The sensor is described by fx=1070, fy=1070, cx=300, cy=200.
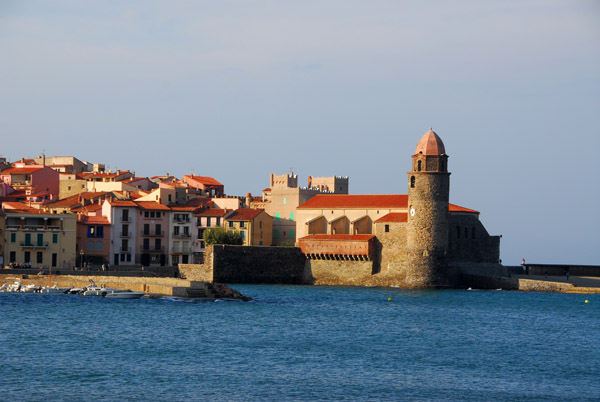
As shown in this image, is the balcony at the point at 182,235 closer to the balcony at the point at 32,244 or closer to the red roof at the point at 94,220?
the red roof at the point at 94,220

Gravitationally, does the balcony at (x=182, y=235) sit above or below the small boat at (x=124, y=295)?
above

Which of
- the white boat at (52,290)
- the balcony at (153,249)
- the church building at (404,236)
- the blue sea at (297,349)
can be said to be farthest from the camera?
the balcony at (153,249)

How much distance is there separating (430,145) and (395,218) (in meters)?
5.60

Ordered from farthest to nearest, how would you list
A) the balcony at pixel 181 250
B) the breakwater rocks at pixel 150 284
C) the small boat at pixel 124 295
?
1. the balcony at pixel 181 250
2. the breakwater rocks at pixel 150 284
3. the small boat at pixel 124 295

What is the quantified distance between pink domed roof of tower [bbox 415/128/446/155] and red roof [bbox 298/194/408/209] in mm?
6073

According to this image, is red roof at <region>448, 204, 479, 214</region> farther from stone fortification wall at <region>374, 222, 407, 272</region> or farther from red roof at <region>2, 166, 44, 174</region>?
red roof at <region>2, 166, 44, 174</region>

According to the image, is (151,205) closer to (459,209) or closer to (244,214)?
(244,214)

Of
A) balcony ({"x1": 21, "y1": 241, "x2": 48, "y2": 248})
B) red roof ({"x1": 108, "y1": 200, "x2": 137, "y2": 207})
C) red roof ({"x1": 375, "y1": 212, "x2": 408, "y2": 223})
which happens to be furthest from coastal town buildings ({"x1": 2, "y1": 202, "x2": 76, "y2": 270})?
red roof ({"x1": 375, "y1": 212, "x2": 408, "y2": 223})

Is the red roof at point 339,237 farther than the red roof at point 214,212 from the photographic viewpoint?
No

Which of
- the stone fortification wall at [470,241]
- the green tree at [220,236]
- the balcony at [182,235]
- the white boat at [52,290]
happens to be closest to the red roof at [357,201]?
the stone fortification wall at [470,241]

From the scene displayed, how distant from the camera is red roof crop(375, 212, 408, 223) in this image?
225ft

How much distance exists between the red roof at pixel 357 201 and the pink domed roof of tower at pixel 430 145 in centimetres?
607

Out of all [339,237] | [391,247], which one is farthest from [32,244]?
[391,247]

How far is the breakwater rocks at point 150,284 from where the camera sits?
5672 centimetres
